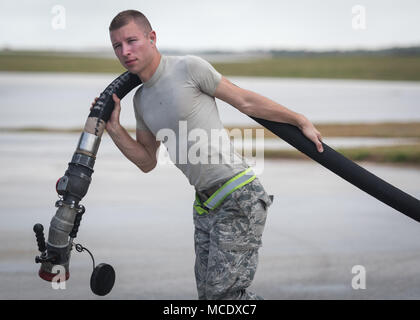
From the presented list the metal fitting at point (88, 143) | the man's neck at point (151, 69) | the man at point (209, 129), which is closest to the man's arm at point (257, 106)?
the man at point (209, 129)

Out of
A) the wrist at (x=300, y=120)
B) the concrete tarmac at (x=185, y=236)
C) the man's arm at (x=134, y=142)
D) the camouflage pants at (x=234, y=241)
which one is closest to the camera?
the camouflage pants at (x=234, y=241)

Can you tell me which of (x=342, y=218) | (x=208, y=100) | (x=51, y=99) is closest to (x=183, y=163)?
(x=208, y=100)

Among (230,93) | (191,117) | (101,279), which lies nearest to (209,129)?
(191,117)

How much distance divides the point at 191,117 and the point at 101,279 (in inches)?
42.7

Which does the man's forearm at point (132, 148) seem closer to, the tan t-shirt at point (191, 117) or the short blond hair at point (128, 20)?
the tan t-shirt at point (191, 117)

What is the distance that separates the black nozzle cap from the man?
1.75 ft

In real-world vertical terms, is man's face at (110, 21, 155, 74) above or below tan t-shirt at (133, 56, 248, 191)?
above

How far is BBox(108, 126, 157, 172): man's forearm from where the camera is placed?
A: 13.5ft

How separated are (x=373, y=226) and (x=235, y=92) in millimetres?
4755

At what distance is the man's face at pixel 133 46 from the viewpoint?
12.2 ft

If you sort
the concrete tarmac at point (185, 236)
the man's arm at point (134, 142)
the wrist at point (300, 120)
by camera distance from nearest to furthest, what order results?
1. the wrist at point (300, 120)
2. the man's arm at point (134, 142)
3. the concrete tarmac at point (185, 236)

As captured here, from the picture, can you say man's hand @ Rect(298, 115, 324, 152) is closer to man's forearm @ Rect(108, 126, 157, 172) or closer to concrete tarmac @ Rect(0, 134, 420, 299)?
man's forearm @ Rect(108, 126, 157, 172)

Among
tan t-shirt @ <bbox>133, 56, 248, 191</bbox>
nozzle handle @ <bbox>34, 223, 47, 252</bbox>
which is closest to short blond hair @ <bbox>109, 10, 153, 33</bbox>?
tan t-shirt @ <bbox>133, 56, 248, 191</bbox>

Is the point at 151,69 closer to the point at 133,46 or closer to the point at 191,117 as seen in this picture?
the point at 133,46
